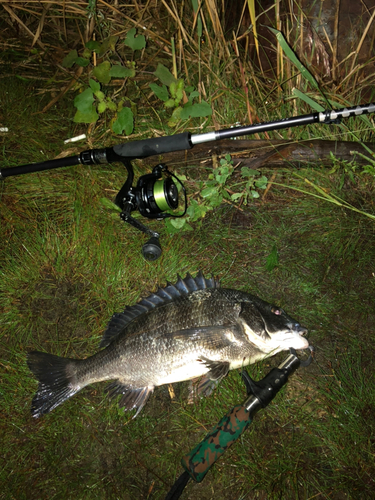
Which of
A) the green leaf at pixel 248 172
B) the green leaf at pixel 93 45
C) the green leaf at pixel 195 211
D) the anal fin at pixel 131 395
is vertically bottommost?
the anal fin at pixel 131 395

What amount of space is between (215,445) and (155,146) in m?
2.60

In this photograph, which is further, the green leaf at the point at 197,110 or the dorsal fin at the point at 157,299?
the green leaf at the point at 197,110

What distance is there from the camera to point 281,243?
3307 mm

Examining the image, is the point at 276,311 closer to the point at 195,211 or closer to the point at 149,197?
the point at 195,211

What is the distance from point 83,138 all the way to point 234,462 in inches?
143

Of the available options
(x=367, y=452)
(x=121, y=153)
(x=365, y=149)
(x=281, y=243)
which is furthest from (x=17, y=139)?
(x=367, y=452)

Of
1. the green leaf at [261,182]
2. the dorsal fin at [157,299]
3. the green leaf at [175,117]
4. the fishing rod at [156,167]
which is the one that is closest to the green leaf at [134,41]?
the green leaf at [175,117]

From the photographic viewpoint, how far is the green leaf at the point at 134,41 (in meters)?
3.48

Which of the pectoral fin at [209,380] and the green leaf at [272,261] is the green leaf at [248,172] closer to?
the green leaf at [272,261]

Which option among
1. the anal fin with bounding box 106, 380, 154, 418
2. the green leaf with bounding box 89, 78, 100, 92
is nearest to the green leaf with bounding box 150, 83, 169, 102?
the green leaf with bounding box 89, 78, 100, 92

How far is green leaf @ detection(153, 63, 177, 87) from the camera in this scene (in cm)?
338

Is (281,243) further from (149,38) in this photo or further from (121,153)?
(149,38)

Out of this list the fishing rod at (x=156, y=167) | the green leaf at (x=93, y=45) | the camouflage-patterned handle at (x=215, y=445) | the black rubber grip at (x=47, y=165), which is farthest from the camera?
the green leaf at (x=93, y=45)

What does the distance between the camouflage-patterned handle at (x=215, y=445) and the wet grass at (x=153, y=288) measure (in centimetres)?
43
